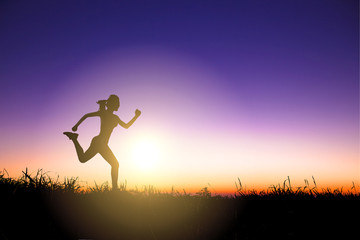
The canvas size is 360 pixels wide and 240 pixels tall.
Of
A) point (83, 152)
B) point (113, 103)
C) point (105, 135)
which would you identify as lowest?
point (83, 152)

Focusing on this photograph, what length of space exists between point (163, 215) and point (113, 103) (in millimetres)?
3982

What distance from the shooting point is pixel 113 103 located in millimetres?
7496

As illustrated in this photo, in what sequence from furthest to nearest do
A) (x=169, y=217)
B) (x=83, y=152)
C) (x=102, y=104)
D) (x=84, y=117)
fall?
(x=102, y=104) → (x=84, y=117) → (x=83, y=152) → (x=169, y=217)

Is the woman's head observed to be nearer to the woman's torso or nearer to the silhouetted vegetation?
the woman's torso

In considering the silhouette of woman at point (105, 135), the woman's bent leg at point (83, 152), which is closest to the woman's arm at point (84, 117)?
the silhouette of woman at point (105, 135)

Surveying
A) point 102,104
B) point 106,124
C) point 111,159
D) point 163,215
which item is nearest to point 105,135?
point 106,124

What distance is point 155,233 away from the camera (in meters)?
3.84

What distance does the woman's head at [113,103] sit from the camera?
748 cm

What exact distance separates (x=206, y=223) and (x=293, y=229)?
1.32 metres

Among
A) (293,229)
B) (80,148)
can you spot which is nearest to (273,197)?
(293,229)

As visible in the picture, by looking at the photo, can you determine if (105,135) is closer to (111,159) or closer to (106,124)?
(106,124)

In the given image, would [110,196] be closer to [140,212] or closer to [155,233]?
[140,212]

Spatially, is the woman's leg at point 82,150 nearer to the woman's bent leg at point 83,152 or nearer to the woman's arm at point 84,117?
the woman's bent leg at point 83,152

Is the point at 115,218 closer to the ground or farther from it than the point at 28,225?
closer to the ground
